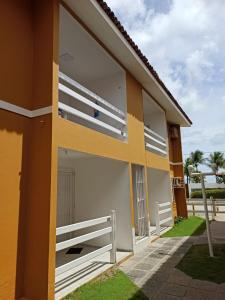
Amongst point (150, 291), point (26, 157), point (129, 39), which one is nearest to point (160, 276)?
point (150, 291)

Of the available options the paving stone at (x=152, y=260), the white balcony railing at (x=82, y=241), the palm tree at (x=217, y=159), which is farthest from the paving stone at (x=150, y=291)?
the palm tree at (x=217, y=159)

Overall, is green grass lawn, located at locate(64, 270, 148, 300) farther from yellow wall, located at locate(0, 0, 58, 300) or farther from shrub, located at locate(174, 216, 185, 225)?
shrub, located at locate(174, 216, 185, 225)

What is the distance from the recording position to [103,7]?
6.09 metres

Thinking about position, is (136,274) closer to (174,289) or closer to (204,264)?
(174,289)

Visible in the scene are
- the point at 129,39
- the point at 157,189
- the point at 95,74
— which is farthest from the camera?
the point at 157,189

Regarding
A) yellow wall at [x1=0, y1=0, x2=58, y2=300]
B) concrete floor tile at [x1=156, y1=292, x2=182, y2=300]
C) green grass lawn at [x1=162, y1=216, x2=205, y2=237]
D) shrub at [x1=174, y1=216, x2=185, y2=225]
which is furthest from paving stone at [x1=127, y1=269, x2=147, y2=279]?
shrub at [x1=174, y1=216, x2=185, y2=225]

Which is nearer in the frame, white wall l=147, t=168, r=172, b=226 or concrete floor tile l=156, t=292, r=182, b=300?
concrete floor tile l=156, t=292, r=182, b=300

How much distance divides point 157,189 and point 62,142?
29.8 ft

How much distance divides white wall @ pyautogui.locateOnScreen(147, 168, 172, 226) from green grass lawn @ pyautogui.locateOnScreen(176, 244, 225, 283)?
15.3ft

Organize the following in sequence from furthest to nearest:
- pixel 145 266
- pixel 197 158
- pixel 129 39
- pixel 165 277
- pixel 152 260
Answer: pixel 197 158 → pixel 129 39 → pixel 152 260 → pixel 145 266 → pixel 165 277

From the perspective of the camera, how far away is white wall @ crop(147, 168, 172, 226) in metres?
12.9

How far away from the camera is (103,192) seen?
827 centimetres

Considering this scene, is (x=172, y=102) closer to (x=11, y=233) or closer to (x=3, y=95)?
(x=3, y=95)

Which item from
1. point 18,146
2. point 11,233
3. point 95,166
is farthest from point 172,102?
point 11,233
